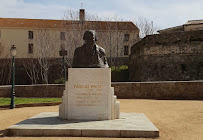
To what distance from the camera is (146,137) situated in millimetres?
4863

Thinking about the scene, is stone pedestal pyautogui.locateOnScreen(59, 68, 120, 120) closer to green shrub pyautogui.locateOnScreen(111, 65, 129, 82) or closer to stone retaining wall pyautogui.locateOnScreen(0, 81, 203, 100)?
stone retaining wall pyautogui.locateOnScreen(0, 81, 203, 100)

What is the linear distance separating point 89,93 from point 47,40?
81.7 ft

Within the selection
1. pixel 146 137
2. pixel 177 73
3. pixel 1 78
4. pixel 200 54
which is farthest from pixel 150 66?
pixel 1 78

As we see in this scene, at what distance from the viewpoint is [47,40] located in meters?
29.6

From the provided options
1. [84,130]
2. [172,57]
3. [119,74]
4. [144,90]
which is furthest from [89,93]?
[119,74]

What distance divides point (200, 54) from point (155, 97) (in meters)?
8.95

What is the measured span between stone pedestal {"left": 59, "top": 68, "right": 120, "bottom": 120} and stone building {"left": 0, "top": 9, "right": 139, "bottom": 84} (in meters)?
22.0

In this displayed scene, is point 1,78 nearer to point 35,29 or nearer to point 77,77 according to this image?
point 35,29

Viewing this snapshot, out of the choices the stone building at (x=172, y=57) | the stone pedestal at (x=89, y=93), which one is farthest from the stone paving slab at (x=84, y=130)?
the stone building at (x=172, y=57)

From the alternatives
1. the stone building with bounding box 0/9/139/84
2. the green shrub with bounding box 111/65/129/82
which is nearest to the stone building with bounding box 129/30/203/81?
the green shrub with bounding box 111/65/129/82

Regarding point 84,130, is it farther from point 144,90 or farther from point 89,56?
point 144,90

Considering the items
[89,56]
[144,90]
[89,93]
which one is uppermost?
[89,56]

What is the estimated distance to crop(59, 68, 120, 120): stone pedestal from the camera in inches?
236

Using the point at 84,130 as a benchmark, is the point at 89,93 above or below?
above
